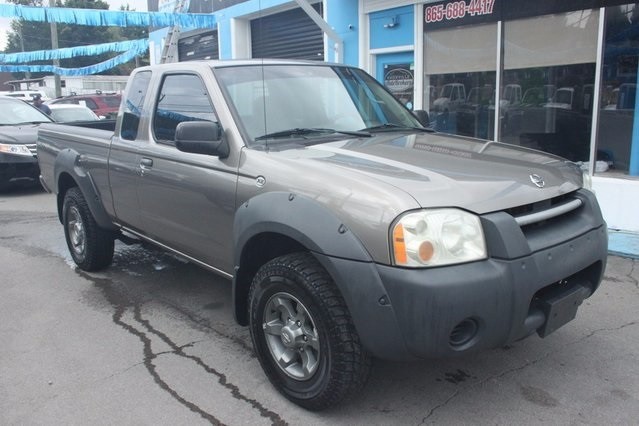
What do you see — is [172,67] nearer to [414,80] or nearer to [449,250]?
[449,250]

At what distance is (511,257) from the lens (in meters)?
2.60

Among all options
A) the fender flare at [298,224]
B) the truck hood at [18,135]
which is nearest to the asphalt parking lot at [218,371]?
the fender flare at [298,224]

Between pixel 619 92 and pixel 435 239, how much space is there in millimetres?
5749

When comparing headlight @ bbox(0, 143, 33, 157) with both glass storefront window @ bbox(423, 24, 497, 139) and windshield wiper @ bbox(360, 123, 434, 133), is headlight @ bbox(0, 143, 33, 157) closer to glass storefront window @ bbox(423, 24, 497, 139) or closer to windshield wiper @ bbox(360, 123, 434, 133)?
glass storefront window @ bbox(423, 24, 497, 139)

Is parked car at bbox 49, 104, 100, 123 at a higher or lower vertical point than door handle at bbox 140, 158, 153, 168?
higher

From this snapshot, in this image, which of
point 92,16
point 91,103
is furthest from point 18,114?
point 91,103

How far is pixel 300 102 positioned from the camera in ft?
12.6

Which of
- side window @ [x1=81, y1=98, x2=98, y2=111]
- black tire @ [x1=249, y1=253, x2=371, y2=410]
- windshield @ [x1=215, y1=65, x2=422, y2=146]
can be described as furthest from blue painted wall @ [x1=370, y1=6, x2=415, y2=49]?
side window @ [x1=81, y1=98, x2=98, y2=111]

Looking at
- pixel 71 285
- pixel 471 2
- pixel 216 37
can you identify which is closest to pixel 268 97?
pixel 71 285

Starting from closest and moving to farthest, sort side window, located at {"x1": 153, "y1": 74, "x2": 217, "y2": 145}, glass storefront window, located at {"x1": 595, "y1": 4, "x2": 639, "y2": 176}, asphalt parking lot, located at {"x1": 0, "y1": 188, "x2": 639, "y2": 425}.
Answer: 1. asphalt parking lot, located at {"x1": 0, "y1": 188, "x2": 639, "y2": 425}
2. side window, located at {"x1": 153, "y1": 74, "x2": 217, "y2": 145}
3. glass storefront window, located at {"x1": 595, "y1": 4, "x2": 639, "y2": 176}

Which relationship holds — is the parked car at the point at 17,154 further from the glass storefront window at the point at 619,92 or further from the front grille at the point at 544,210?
the front grille at the point at 544,210

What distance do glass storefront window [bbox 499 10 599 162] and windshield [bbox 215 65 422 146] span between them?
4237 mm

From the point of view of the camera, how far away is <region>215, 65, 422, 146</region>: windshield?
3654 millimetres

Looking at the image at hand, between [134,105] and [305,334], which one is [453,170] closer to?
[305,334]
